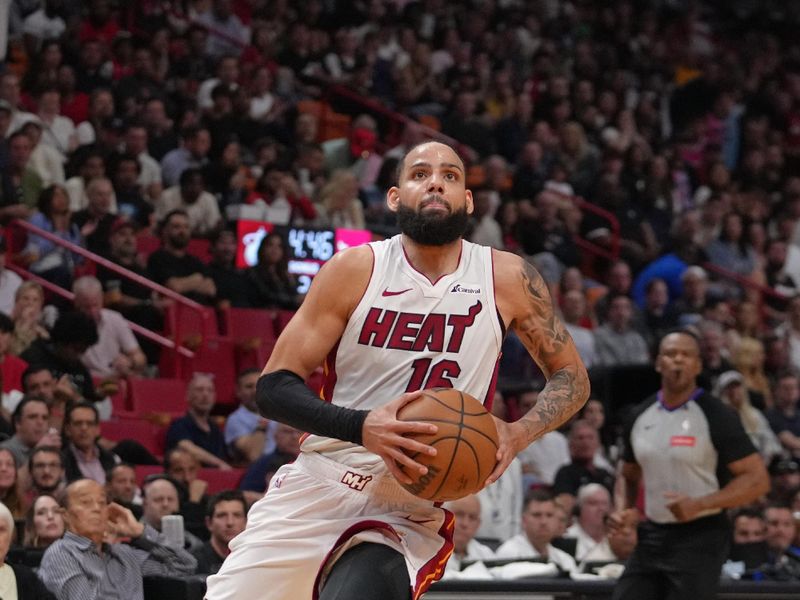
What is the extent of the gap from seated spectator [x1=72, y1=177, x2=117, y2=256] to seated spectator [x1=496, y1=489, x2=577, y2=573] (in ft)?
14.8

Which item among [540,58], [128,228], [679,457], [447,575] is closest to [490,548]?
[447,575]

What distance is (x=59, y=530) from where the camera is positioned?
8.12 meters

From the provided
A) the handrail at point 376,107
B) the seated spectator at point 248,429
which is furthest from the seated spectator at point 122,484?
the handrail at point 376,107

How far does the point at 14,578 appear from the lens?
7.14 m

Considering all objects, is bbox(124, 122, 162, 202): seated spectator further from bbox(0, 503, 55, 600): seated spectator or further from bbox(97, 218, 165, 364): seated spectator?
bbox(0, 503, 55, 600): seated spectator

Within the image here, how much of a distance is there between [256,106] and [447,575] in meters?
8.30

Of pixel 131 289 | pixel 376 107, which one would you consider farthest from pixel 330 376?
pixel 376 107

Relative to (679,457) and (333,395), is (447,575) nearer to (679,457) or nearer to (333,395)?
(679,457)

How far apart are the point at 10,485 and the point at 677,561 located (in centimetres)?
370

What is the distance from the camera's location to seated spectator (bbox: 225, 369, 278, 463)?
36.7 feet

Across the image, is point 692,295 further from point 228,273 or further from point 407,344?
point 407,344

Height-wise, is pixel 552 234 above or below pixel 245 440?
above

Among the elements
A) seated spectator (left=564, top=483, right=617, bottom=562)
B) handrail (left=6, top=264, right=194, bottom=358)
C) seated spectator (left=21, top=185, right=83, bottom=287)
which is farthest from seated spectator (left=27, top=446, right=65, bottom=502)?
seated spectator (left=564, top=483, right=617, bottom=562)

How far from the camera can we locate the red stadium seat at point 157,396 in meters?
11.5
